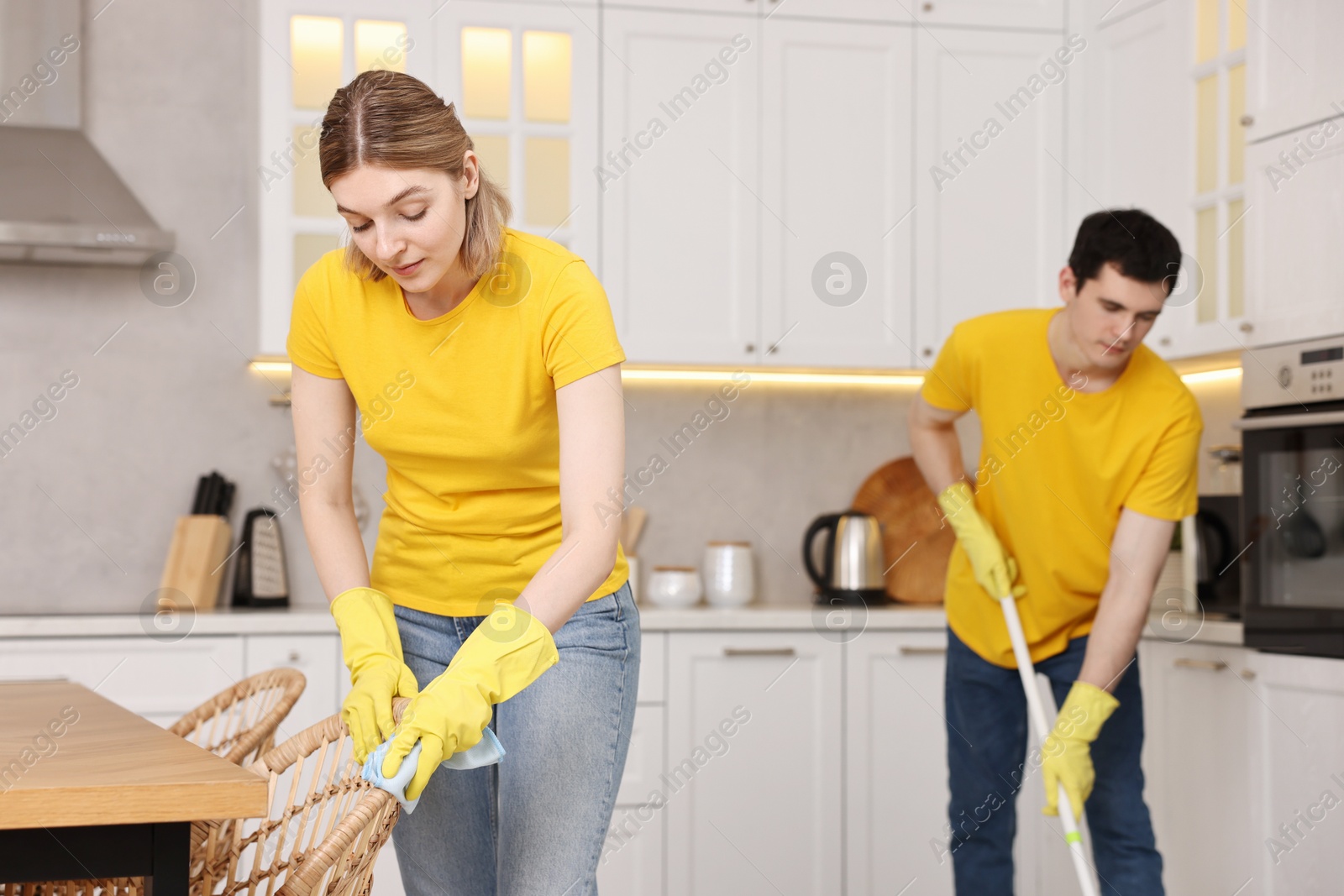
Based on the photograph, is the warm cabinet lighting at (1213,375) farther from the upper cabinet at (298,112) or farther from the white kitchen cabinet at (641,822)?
the upper cabinet at (298,112)

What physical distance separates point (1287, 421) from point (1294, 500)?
0.15m

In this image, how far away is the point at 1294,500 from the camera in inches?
92.4

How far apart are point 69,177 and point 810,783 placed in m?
2.16

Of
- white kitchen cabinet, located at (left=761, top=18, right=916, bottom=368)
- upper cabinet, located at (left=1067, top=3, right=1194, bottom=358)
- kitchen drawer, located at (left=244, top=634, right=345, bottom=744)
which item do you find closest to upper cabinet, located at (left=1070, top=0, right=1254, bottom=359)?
upper cabinet, located at (left=1067, top=3, right=1194, bottom=358)

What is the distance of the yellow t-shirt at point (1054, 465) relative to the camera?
6.50ft

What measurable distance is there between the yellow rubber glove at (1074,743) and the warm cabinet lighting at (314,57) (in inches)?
80.7

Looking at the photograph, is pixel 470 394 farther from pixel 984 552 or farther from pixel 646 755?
pixel 646 755

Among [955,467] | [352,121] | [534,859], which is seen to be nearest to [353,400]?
[352,121]

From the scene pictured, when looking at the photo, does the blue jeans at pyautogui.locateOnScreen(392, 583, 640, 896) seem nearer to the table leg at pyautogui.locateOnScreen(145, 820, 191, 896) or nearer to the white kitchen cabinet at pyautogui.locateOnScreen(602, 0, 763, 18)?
the table leg at pyautogui.locateOnScreen(145, 820, 191, 896)

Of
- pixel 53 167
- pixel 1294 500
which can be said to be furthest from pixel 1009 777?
pixel 53 167

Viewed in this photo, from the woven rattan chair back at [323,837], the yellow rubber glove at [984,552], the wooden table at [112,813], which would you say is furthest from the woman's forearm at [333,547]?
the yellow rubber glove at [984,552]

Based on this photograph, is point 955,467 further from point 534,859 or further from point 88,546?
point 88,546

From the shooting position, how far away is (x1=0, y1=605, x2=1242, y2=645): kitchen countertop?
257 centimetres

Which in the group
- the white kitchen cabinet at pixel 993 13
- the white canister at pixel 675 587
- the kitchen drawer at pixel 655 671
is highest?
the white kitchen cabinet at pixel 993 13
